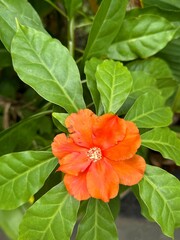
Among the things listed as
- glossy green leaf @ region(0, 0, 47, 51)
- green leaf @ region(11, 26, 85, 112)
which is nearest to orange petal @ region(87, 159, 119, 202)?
green leaf @ region(11, 26, 85, 112)

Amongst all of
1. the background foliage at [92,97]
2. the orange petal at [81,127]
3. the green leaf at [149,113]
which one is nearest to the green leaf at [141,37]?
the background foliage at [92,97]

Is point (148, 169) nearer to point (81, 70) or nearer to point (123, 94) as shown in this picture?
point (123, 94)

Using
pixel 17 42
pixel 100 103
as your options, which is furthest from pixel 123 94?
pixel 17 42

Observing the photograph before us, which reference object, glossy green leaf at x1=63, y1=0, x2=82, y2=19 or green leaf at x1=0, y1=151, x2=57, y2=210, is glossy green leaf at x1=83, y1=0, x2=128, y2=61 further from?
green leaf at x1=0, y1=151, x2=57, y2=210

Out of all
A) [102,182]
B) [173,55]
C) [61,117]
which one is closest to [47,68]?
[61,117]

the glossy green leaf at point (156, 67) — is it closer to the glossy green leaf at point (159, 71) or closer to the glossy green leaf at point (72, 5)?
the glossy green leaf at point (159, 71)
